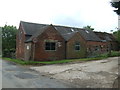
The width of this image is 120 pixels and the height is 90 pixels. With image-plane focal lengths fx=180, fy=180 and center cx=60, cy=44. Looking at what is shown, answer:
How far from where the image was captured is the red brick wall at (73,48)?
30.2 metres

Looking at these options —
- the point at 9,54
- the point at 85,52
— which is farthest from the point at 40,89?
the point at 9,54

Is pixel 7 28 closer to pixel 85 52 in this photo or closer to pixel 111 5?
pixel 85 52

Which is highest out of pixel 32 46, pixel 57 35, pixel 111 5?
pixel 111 5

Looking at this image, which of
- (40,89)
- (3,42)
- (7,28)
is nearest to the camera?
(40,89)

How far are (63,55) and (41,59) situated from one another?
13.7 ft

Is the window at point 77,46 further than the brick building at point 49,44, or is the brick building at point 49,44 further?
the window at point 77,46

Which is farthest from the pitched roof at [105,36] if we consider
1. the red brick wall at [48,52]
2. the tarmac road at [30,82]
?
the tarmac road at [30,82]

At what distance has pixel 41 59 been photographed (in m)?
27.4

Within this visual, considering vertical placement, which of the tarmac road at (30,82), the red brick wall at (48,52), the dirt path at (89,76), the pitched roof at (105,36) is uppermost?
the pitched roof at (105,36)

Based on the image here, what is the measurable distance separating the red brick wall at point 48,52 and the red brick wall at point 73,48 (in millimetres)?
1099

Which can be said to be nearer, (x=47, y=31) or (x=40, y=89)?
(x=40, y=89)

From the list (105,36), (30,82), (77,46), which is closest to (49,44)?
(77,46)

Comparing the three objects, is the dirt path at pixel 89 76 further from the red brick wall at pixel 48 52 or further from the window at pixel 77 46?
the window at pixel 77 46

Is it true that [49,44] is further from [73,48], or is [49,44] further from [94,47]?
[94,47]
